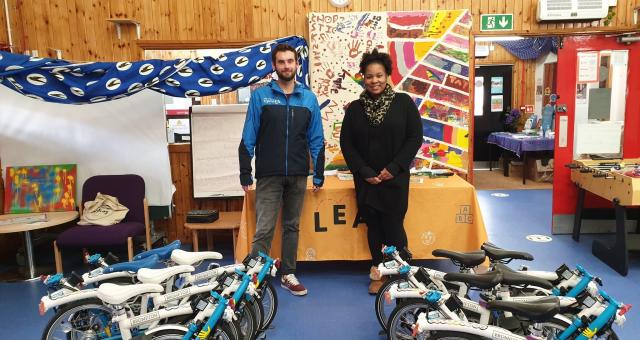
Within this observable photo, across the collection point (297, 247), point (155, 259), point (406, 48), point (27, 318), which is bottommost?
point (27, 318)

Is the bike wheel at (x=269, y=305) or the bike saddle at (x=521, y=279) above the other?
the bike saddle at (x=521, y=279)

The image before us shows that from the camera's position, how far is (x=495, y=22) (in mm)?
4227

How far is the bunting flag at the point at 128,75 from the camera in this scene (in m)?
3.38

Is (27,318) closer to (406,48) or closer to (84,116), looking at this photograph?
(84,116)

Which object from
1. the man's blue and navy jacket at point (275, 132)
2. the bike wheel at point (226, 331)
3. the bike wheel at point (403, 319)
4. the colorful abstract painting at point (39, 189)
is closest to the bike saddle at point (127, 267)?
the bike wheel at point (226, 331)

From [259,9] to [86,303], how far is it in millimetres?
2938

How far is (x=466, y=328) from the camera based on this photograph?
1.77 m

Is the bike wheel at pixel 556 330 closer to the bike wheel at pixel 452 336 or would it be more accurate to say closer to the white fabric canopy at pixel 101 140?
the bike wheel at pixel 452 336

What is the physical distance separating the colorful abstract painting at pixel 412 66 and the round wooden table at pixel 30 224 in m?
2.25

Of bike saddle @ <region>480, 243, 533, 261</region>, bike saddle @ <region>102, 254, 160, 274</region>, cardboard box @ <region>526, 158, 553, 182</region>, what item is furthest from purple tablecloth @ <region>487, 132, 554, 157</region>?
bike saddle @ <region>102, 254, 160, 274</region>

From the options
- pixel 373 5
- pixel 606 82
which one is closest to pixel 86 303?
pixel 373 5

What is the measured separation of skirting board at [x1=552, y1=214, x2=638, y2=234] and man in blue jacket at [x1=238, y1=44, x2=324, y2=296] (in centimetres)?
275

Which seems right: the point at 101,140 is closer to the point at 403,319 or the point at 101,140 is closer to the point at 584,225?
the point at 403,319

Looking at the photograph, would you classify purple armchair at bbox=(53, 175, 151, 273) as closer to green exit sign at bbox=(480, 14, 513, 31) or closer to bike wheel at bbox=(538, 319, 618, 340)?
bike wheel at bbox=(538, 319, 618, 340)
